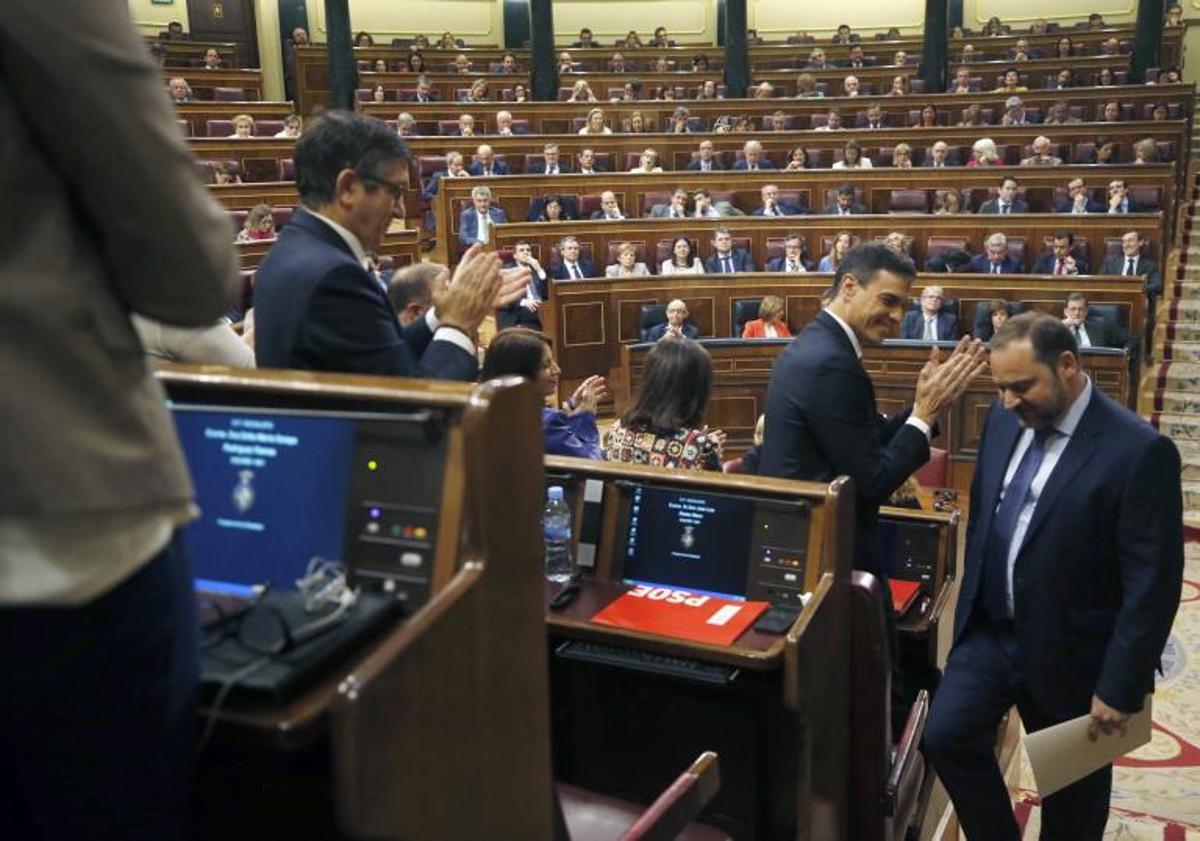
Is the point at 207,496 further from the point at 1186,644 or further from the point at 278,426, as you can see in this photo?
the point at 1186,644

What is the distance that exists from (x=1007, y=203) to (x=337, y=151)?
6.60 metres

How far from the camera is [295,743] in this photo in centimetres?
77

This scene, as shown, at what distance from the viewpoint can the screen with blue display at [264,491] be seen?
0.99 meters

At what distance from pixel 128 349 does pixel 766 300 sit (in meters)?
5.77

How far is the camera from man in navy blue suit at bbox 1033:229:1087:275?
6395 millimetres

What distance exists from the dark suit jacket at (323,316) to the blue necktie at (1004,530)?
1.32 m

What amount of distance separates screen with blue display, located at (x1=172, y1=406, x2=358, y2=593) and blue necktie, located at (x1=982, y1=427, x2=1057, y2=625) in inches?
65.3

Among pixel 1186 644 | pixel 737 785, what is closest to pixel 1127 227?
pixel 1186 644

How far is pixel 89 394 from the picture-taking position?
0.64 m

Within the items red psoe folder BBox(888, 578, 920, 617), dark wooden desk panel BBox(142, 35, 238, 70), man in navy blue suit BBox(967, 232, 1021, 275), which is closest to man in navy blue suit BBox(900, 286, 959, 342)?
man in navy blue suit BBox(967, 232, 1021, 275)

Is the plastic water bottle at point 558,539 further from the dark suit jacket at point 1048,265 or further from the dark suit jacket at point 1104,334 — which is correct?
the dark suit jacket at point 1048,265

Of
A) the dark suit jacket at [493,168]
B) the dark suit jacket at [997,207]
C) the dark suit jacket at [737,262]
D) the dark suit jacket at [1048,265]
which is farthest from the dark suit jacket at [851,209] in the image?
the dark suit jacket at [493,168]

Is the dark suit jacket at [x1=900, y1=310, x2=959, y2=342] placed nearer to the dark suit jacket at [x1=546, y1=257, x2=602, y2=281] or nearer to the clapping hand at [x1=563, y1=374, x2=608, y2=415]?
the dark suit jacket at [x1=546, y1=257, x2=602, y2=281]

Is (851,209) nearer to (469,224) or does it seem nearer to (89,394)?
(469,224)
